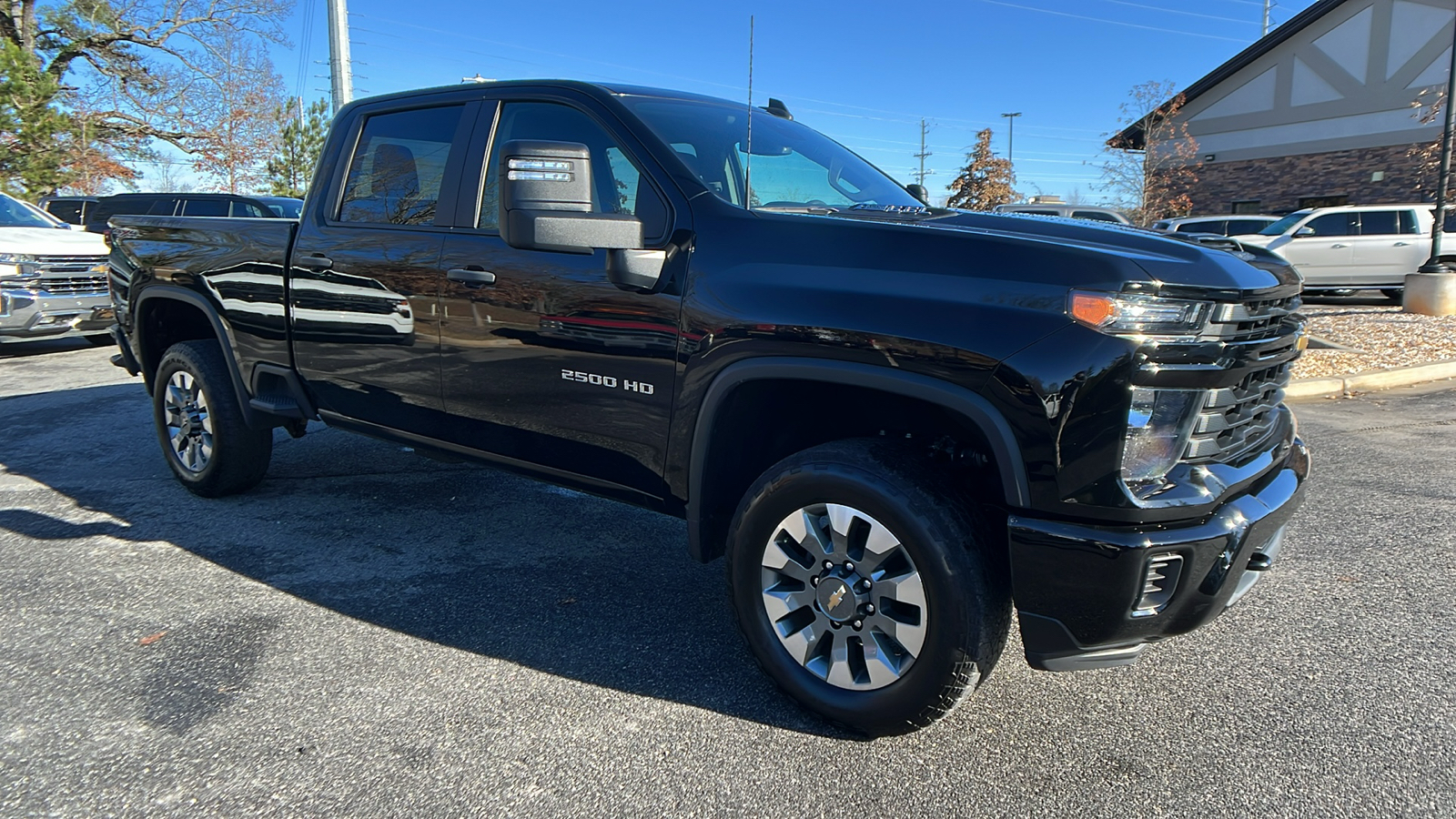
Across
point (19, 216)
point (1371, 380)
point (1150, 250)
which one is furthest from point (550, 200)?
point (19, 216)

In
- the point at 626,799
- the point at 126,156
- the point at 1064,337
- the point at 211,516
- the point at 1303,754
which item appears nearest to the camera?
the point at 1064,337

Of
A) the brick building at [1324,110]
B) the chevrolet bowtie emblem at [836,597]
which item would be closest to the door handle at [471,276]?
the chevrolet bowtie emblem at [836,597]

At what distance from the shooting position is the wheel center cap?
254 cm

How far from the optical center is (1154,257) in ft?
7.51

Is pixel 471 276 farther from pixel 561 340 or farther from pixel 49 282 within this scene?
pixel 49 282

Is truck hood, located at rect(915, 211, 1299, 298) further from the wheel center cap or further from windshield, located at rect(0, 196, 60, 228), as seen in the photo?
windshield, located at rect(0, 196, 60, 228)

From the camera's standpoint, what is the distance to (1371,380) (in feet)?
27.0

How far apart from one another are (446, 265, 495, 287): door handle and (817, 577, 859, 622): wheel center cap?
1.63 meters

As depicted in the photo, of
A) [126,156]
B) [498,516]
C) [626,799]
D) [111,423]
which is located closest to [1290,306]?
[626,799]

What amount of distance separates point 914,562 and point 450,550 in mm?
2471

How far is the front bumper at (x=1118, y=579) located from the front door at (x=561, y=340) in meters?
1.23

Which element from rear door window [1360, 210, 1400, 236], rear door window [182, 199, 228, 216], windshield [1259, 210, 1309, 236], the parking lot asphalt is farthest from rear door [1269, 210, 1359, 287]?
rear door window [182, 199, 228, 216]

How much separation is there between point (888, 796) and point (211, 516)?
12.4ft

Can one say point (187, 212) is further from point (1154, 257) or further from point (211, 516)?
point (1154, 257)
